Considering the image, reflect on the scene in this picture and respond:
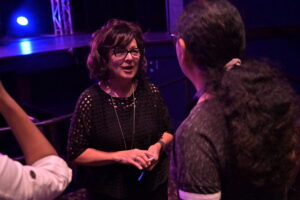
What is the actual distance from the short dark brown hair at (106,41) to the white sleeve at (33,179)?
845 mm

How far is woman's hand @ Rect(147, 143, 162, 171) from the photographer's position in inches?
62.5

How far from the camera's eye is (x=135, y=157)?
153cm

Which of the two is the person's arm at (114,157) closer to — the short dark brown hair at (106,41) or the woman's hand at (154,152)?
the woman's hand at (154,152)

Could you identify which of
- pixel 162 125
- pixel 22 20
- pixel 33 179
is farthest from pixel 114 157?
pixel 22 20

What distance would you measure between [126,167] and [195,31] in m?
0.94

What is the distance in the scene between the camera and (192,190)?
2.89 feet

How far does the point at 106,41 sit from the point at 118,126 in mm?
399

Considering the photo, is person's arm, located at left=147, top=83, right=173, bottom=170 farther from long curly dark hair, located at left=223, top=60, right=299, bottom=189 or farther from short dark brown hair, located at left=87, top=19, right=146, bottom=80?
long curly dark hair, located at left=223, top=60, right=299, bottom=189

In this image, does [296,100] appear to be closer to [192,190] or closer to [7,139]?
[192,190]

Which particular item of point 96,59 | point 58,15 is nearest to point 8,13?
point 58,15

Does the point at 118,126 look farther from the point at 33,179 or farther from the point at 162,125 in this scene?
the point at 33,179

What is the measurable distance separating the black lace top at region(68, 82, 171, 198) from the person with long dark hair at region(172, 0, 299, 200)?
75 centimetres

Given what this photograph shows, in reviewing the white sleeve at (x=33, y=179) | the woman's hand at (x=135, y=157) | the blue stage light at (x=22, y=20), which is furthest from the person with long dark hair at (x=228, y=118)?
the blue stage light at (x=22, y=20)

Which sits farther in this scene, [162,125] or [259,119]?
[162,125]
